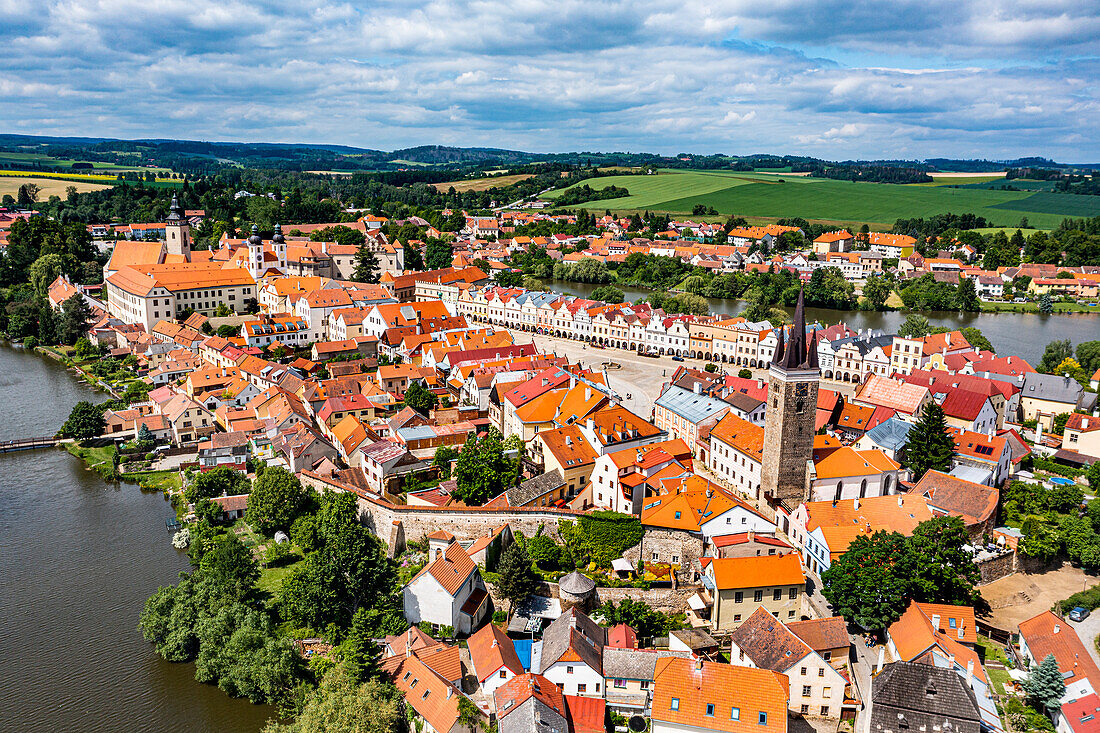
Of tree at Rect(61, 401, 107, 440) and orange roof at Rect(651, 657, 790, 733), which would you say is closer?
orange roof at Rect(651, 657, 790, 733)

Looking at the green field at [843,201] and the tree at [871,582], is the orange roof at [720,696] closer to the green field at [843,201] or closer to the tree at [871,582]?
the tree at [871,582]

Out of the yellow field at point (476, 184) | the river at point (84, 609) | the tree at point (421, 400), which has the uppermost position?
the yellow field at point (476, 184)

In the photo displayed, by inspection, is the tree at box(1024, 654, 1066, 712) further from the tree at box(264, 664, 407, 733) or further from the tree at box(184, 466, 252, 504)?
the tree at box(184, 466, 252, 504)

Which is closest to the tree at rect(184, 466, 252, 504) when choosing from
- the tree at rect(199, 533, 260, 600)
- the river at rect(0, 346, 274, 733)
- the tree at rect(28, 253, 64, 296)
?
the river at rect(0, 346, 274, 733)

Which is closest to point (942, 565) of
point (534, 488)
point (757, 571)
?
point (757, 571)

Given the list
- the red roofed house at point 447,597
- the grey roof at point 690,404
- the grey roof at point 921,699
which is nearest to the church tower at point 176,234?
the grey roof at point 690,404

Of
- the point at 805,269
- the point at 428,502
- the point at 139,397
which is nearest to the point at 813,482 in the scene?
the point at 428,502

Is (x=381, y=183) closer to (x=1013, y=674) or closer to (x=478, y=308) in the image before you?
(x=478, y=308)
